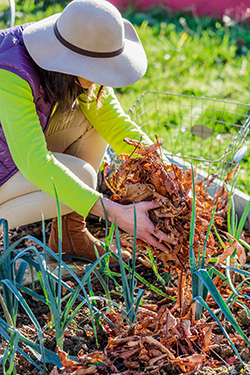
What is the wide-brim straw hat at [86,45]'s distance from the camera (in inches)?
68.6

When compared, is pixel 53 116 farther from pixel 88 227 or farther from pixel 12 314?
pixel 12 314

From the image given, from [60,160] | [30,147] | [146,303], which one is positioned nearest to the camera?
[30,147]

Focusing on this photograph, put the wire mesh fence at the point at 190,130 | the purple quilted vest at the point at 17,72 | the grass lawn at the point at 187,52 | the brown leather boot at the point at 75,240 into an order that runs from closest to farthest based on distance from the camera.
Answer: the purple quilted vest at the point at 17,72, the brown leather boot at the point at 75,240, the wire mesh fence at the point at 190,130, the grass lawn at the point at 187,52

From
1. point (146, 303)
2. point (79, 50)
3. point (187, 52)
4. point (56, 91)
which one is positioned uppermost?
point (79, 50)

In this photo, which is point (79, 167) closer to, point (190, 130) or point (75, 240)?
point (75, 240)

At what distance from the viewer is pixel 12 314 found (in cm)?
160

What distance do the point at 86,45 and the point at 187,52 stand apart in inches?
106

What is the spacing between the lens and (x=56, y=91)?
1908 mm

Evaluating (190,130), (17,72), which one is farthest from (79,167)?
(190,130)

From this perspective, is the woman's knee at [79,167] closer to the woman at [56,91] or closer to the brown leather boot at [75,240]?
the woman at [56,91]

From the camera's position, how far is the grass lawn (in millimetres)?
3877

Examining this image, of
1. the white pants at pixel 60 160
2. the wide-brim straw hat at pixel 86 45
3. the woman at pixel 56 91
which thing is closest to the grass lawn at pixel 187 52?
the white pants at pixel 60 160

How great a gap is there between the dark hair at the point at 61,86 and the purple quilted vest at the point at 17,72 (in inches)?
1.2

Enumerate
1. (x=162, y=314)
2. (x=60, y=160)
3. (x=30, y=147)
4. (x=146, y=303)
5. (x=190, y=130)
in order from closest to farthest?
(x=162, y=314) < (x=30, y=147) < (x=146, y=303) < (x=60, y=160) < (x=190, y=130)
